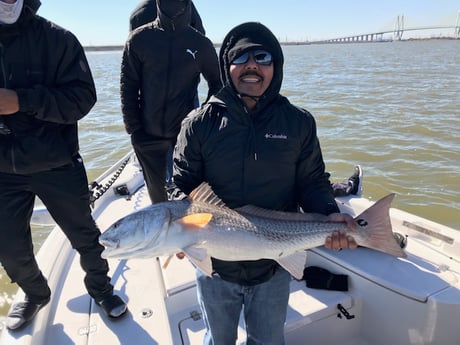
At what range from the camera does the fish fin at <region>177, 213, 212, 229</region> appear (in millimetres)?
1846

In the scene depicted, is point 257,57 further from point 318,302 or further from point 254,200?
point 318,302

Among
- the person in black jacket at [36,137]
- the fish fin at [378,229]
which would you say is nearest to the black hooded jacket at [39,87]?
the person in black jacket at [36,137]

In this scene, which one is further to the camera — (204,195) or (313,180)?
(313,180)

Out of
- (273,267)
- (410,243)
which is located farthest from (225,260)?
(410,243)

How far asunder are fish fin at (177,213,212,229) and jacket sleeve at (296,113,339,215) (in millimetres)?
677

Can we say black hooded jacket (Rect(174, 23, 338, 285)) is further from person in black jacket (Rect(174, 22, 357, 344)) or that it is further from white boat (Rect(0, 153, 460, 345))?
white boat (Rect(0, 153, 460, 345))

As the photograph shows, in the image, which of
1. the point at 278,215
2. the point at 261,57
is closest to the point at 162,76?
the point at 261,57

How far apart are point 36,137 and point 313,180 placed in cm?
190

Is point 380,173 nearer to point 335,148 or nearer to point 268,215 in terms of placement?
point 335,148

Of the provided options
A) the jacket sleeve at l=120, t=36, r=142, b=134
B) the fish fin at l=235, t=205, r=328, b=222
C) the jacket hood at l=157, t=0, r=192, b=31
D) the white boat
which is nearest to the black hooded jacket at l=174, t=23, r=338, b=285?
the fish fin at l=235, t=205, r=328, b=222

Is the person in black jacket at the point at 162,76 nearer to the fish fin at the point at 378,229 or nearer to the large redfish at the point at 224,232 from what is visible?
the large redfish at the point at 224,232

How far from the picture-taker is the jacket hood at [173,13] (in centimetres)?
342

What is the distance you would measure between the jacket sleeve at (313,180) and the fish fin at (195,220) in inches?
26.6

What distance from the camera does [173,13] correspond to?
3.46 metres
